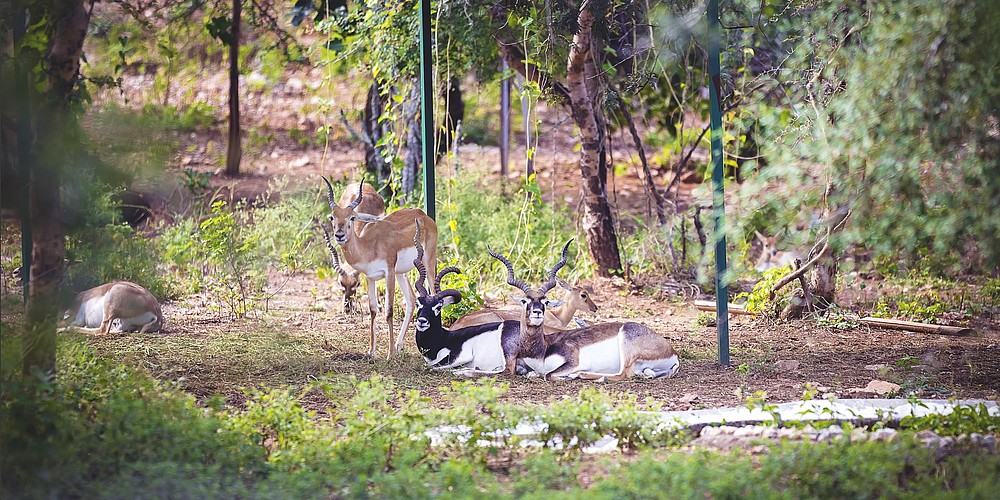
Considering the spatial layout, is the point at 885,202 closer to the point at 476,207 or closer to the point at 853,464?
the point at 853,464

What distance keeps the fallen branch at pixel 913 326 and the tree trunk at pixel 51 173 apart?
257 inches

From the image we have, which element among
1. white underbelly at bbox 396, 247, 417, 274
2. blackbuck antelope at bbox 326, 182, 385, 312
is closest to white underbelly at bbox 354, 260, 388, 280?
white underbelly at bbox 396, 247, 417, 274

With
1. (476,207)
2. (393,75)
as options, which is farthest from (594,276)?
(393,75)

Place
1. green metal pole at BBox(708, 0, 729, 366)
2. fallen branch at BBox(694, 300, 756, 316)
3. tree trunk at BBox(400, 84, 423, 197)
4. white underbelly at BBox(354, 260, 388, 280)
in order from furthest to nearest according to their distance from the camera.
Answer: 1. tree trunk at BBox(400, 84, 423, 197)
2. fallen branch at BBox(694, 300, 756, 316)
3. white underbelly at BBox(354, 260, 388, 280)
4. green metal pole at BBox(708, 0, 729, 366)

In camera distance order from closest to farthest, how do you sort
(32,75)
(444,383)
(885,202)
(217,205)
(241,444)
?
(241,444) < (885,202) < (32,75) < (444,383) < (217,205)

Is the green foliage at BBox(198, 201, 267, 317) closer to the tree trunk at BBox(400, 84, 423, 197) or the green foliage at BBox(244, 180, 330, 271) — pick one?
the green foliage at BBox(244, 180, 330, 271)

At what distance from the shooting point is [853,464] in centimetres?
459

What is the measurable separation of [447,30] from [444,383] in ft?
13.9

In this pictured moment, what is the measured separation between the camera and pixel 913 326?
8781 mm

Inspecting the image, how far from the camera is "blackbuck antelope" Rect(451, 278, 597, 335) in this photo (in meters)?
8.03

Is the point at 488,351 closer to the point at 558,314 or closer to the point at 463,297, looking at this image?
the point at 463,297

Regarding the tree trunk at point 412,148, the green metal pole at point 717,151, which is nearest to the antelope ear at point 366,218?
the green metal pole at point 717,151

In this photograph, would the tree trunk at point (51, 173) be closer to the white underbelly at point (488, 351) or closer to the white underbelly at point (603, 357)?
the white underbelly at point (488, 351)

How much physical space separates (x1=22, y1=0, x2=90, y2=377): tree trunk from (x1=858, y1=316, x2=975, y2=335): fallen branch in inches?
257
